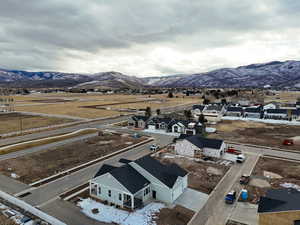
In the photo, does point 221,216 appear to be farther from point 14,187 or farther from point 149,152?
point 14,187

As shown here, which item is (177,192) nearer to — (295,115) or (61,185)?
(61,185)

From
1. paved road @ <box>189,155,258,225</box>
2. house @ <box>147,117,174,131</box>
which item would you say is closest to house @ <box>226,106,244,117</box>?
house @ <box>147,117,174,131</box>

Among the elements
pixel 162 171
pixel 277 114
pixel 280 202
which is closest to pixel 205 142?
pixel 162 171

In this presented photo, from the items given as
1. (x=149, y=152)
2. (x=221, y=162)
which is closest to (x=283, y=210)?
(x=221, y=162)

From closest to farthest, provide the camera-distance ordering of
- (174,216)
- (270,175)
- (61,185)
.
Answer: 1. (174,216)
2. (61,185)
3. (270,175)

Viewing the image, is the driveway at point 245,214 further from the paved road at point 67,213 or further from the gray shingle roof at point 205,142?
the gray shingle roof at point 205,142

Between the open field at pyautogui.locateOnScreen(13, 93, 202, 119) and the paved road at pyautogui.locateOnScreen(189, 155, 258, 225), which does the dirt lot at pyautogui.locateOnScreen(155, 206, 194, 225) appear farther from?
the open field at pyautogui.locateOnScreen(13, 93, 202, 119)

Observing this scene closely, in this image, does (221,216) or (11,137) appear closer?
(221,216)
